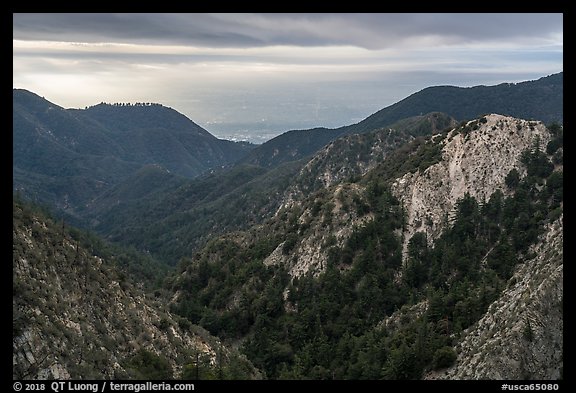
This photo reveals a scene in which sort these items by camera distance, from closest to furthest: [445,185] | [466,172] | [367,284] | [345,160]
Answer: [367,284], [466,172], [445,185], [345,160]

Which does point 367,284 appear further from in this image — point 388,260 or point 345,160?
point 345,160

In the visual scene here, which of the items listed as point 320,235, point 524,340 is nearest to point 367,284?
point 320,235

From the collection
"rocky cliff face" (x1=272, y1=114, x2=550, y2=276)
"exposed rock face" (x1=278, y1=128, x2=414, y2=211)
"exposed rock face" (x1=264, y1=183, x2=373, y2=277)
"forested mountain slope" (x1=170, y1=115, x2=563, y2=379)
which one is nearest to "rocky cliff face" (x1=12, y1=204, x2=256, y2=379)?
"forested mountain slope" (x1=170, y1=115, x2=563, y2=379)

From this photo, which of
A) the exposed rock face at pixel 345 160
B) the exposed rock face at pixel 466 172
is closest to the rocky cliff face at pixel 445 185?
the exposed rock face at pixel 466 172

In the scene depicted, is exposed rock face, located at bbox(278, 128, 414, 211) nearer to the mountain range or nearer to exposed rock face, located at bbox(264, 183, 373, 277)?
the mountain range

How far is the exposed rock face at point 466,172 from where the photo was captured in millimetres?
52625

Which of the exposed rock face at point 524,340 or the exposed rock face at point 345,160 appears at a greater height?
the exposed rock face at point 345,160

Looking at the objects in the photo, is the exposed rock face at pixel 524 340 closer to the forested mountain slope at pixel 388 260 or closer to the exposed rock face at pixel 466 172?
the forested mountain slope at pixel 388 260

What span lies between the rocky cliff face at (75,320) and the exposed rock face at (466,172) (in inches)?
1274

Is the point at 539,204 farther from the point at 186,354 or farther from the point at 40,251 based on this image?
the point at 40,251

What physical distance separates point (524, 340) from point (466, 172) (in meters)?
36.7

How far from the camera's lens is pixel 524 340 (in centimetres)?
2181

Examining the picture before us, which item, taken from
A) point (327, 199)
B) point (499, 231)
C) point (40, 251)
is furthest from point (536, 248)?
point (40, 251)

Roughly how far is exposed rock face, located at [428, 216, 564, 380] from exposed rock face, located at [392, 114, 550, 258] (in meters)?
26.2
